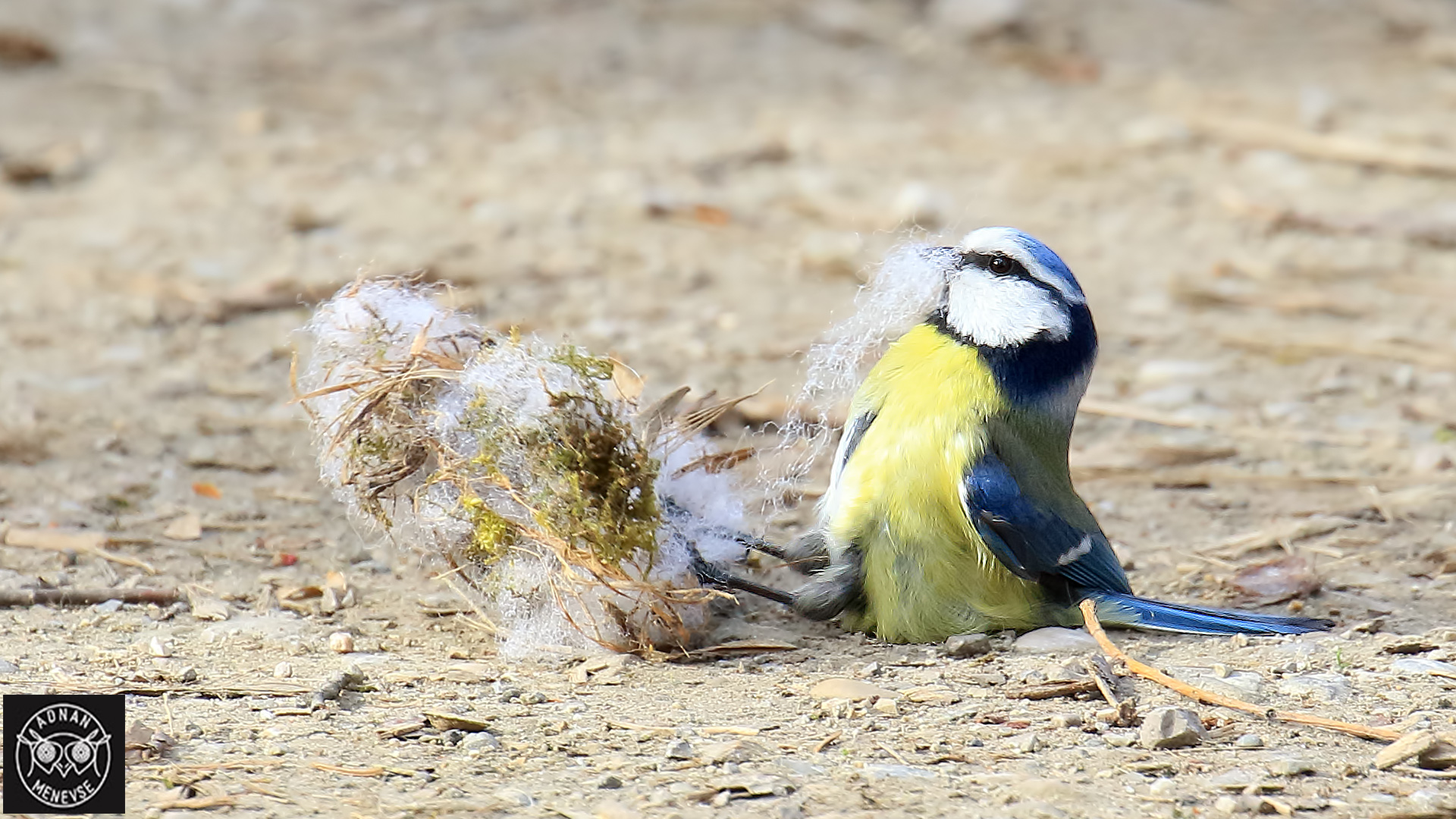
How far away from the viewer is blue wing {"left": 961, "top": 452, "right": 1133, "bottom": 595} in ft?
10.3

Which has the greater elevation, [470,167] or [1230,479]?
[470,167]

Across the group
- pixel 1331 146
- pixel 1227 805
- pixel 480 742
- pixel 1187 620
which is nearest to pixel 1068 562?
pixel 1187 620

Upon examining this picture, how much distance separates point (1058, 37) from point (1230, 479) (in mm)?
5427

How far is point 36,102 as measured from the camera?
7.52 meters

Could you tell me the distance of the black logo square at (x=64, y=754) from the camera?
2.27m

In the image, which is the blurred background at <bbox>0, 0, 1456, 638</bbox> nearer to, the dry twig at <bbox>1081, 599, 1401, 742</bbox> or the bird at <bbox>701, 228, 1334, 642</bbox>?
the bird at <bbox>701, 228, 1334, 642</bbox>

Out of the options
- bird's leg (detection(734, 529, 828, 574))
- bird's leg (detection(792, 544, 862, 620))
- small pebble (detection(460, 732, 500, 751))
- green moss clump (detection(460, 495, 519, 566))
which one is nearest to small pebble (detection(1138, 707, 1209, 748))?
bird's leg (detection(792, 544, 862, 620))

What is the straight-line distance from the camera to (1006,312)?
3273 mm

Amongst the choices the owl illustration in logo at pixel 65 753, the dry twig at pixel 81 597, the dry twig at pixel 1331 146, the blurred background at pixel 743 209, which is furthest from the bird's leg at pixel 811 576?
the dry twig at pixel 1331 146

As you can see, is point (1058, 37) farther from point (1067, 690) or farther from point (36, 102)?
point (1067, 690)

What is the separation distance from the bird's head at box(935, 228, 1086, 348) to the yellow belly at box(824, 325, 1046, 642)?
65mm

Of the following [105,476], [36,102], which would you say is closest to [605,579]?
[105,476]

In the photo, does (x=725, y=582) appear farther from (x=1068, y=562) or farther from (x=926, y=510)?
(x=1068, y=562)

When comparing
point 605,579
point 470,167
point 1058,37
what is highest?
point 1058,37
